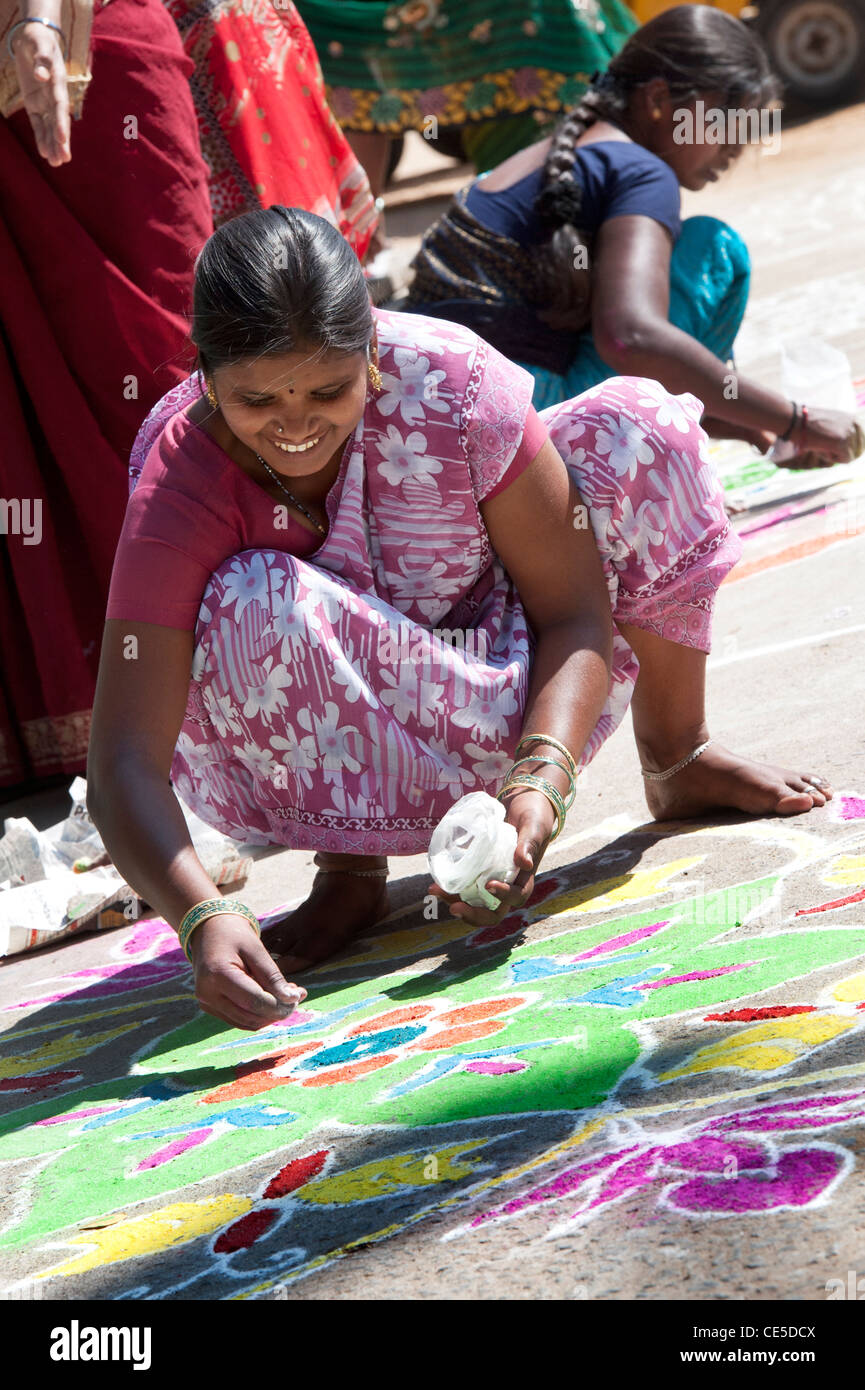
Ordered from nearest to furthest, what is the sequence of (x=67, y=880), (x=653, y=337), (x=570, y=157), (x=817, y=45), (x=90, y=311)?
(x=67, y=880) < (x=90, y=311) < (x=653, y=337) < (x=570, y=157) < (x=817, y=45)

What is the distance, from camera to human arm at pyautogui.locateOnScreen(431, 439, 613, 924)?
2.11 meters

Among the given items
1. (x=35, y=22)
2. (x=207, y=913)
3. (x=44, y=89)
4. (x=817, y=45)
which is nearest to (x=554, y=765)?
(x=207, y=913)

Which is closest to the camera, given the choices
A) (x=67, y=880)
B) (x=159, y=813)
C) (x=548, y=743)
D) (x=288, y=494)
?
(x=159, y=813)

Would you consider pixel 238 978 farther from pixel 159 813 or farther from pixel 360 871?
pixel 360 871

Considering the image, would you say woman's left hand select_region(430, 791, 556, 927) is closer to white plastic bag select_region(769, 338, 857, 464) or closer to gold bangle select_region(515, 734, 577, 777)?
gold bangle select_region(515, 734, 577, 777)

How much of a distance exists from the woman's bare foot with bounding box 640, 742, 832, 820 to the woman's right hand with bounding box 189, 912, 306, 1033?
0.78 metres

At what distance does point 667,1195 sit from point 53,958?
1623mm

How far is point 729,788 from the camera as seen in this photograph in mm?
2301

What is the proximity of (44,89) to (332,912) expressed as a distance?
54.7 inches

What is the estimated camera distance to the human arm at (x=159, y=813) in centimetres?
177

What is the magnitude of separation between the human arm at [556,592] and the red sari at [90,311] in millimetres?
958

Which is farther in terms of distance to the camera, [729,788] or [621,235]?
[621,235]

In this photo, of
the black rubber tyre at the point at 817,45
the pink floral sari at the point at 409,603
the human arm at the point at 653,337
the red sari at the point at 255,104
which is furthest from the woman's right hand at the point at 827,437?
the black rubber tyre at the point at 817,45
